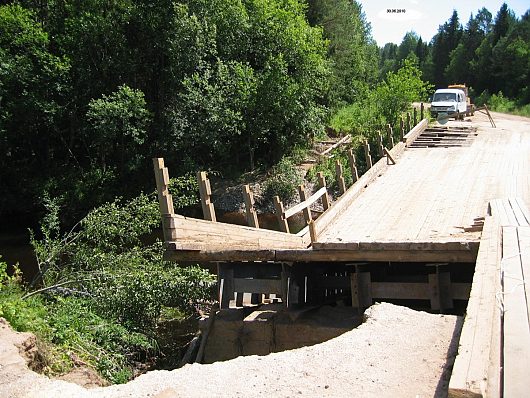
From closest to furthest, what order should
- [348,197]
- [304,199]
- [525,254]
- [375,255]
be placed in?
[525,254] → [375,255] → [348,197] → [304,199]

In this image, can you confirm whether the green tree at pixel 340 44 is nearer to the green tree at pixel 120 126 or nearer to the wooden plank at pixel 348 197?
the green tree at pixel 120 126

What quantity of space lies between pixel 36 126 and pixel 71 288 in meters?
15.5

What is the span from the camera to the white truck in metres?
29.9

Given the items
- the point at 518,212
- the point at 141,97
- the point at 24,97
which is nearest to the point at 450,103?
the point at 141,97

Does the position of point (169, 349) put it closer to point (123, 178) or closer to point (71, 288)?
point (71, 288)

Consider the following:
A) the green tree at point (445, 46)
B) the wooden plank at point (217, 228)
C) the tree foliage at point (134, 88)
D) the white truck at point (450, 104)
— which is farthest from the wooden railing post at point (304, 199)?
the green tree at point (445, 46)

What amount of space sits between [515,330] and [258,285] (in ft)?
19.4

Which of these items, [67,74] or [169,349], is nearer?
[169,349]

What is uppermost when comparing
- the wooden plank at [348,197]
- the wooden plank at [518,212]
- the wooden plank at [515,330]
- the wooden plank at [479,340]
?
the wooden plank at [515,330]

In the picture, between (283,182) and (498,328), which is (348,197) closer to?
(498,328)

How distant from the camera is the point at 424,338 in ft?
17.0

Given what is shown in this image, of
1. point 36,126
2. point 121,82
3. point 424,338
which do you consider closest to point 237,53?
point 121,82

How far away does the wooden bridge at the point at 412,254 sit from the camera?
3891 mm

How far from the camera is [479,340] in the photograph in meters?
3.90
